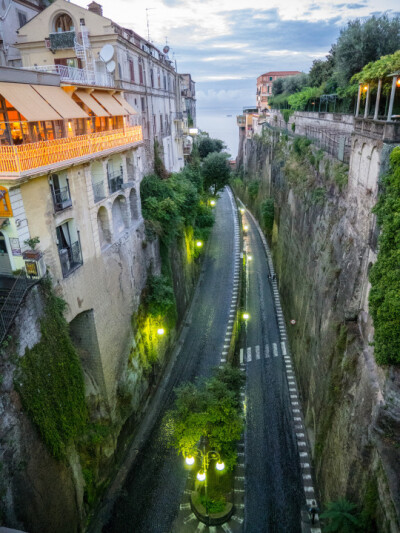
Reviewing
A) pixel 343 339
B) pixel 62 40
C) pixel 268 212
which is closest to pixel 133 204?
pixel 62 40

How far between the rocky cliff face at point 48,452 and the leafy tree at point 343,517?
29.9ft

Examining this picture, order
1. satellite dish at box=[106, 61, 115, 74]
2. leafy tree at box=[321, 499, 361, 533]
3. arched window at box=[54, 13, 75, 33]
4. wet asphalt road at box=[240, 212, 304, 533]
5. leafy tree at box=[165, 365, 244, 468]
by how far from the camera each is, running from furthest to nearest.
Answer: satellite dish at box=[106, 61, 115, 74] → arched window at box=[54, 13, 75, 33] → wet asphalt road at box=[240, 212, 304, 533] → leafy tree at box=[165, 365, 244, 468] → leafy tree at box=[321, 499, 361, 533]

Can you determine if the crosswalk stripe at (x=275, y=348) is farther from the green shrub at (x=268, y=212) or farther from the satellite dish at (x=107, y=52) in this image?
the satellite dish at (x=107, y=52)

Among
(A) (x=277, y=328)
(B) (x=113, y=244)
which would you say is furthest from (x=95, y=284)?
(A) (x=277, y=328)

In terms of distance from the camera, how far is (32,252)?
12695 mm

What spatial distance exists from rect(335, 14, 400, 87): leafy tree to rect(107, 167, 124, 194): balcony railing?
20713 millimetres

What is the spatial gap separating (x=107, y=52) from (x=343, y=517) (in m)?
24.5

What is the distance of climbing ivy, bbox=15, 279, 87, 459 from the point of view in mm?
12380

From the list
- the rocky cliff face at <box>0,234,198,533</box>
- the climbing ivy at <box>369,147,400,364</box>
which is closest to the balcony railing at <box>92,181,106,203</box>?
the rocky cliff face at <box>0,234,198,533</box>

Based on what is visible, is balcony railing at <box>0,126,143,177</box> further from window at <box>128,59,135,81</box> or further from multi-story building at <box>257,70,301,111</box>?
multi-story building at <box>257,70,301,111</box>

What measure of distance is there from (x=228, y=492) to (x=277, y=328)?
14483 millimetres

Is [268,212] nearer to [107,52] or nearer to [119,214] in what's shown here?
[119,214]

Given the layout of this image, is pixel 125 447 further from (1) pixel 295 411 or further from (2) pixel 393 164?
(2) pixel 393 164

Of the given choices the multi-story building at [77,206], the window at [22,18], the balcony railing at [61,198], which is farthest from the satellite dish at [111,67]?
the balcony railing at [61,198]
